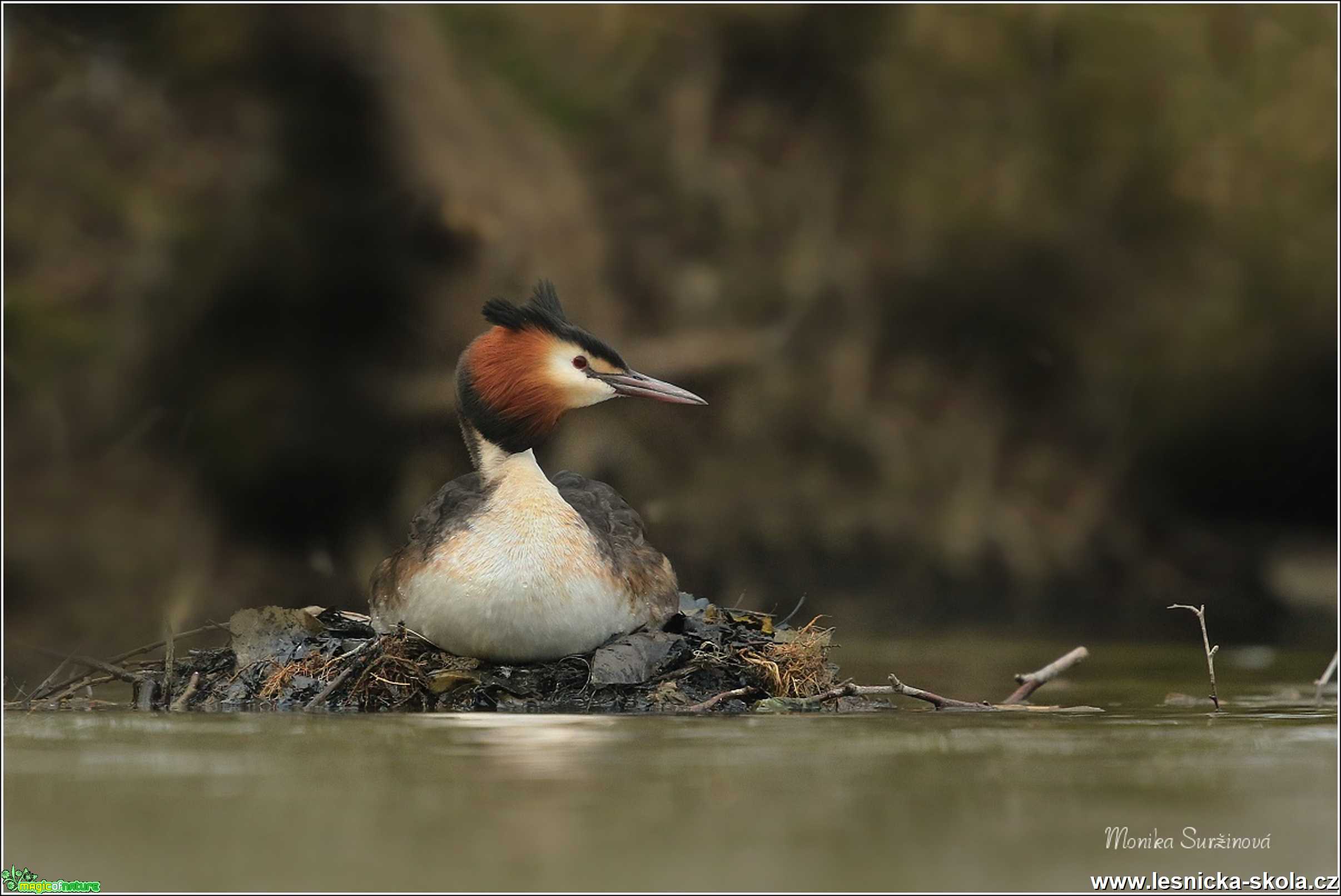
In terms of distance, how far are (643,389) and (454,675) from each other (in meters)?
1.15

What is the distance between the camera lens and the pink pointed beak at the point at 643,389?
5.45 m

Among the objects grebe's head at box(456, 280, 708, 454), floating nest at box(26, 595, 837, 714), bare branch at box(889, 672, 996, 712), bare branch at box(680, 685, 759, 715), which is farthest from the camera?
grebe's head at box(456, 280, 708, 454)

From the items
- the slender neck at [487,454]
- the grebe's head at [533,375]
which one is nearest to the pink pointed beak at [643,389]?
the grebe's head at [533,375]

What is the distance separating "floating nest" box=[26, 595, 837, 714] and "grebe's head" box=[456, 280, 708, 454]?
30.2 inches

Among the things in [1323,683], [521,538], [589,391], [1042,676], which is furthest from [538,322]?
[1323,683]

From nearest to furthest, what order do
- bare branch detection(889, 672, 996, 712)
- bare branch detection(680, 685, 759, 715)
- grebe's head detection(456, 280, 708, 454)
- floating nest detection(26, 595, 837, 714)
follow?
bare branch detection(889, 672, 996, 712)
bare branch detection(680, 685, 759, 715)
floating nest detection(26, 595, 837, 714)
grebe's head detection(456, 280, 708, 454)

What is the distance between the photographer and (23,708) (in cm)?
521

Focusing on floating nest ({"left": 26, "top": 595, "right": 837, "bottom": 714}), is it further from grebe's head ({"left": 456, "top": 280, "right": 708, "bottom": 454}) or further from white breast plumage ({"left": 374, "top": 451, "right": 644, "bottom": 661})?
grebe's head ({"left": 456, "top": 280, "right": 708, "bottom": 454})

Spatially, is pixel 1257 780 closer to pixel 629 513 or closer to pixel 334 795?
pixel 334 795

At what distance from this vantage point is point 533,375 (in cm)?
539

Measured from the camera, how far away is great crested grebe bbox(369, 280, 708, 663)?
5.12 meters

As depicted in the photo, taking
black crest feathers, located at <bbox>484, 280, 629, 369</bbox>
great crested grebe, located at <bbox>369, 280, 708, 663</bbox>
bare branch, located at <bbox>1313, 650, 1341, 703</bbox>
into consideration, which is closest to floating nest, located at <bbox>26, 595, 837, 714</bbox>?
great crested grebe, located at <bbox>369, 280, 708, 663</bbox>

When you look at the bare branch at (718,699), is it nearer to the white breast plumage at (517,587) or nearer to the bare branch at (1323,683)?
the white breast plumage at (517,587)

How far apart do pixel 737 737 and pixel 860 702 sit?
0.90m
